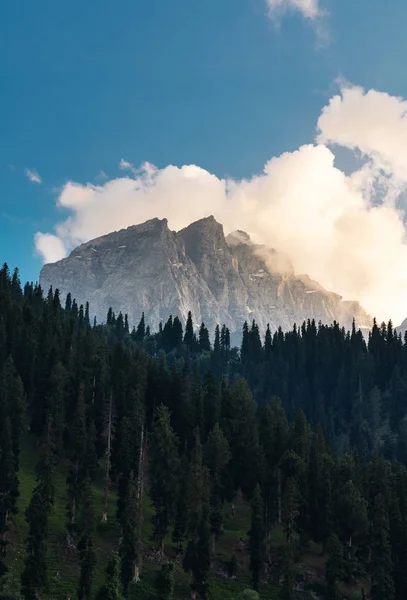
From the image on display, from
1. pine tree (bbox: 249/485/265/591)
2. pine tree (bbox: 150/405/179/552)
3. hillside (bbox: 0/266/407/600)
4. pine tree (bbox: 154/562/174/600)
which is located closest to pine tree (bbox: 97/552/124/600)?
hillside (bbox: 0/266/407/600)

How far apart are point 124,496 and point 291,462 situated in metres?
29.2

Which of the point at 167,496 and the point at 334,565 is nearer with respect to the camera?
the point at 334,565

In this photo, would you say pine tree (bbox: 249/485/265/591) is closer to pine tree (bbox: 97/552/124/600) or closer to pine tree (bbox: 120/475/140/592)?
pine tree (bbox: 120/475/140/592)

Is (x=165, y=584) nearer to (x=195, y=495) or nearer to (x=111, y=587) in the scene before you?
(x=111, y=587)

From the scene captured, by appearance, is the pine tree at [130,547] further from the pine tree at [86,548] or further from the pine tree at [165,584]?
the pine tree at [165,584]

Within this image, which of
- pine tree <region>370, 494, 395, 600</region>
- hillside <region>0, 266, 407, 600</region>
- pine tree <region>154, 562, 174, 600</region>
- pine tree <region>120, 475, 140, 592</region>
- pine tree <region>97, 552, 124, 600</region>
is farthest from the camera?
pine tree <region>370, 494, 395, 600</region>

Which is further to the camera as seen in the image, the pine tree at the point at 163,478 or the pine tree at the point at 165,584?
the pine tree at the point at 163,478

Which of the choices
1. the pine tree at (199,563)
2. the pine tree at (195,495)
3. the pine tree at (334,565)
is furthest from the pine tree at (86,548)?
the pine tree at (334,565)

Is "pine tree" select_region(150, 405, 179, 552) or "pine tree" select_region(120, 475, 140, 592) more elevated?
"pine tree" select_region(150, 405, 179, 552)

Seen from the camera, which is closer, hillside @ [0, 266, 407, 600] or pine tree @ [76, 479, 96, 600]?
pine tree @ [76, 479, 96, 600]

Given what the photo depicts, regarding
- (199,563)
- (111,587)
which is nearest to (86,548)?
(111,587)

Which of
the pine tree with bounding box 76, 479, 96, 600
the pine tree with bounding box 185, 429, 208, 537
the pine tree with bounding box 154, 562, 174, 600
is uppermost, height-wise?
the pine tree with bounding box 185, 429, 208, 537

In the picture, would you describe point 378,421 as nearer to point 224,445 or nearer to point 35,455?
point 224,445

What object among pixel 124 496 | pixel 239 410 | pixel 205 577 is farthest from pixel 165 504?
pixel 239 410
